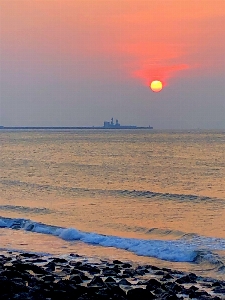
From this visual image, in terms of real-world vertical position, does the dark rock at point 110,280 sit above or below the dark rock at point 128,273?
above

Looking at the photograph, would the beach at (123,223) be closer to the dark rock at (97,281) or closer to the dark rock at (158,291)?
the dark rock at (158,291)

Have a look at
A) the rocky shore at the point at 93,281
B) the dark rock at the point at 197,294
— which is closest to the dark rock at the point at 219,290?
the rocky shore at the point at 93,281

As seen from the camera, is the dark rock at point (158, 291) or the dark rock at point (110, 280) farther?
the dark rock at point (110, 280)

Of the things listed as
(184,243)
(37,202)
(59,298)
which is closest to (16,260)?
(59,298)

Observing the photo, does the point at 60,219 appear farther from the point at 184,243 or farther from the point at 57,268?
the point at 57,268

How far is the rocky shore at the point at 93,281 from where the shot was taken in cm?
1321

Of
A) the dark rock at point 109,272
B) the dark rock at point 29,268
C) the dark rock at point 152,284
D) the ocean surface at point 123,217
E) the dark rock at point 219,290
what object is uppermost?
the dark rock at point 152,284

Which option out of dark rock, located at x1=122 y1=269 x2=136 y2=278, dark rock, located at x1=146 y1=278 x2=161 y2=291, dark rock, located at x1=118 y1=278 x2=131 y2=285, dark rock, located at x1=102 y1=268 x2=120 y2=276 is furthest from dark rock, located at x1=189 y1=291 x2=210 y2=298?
dark rock, located at x1=102 y1=268 x2=120 y2=276

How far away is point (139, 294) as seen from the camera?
1348 cm

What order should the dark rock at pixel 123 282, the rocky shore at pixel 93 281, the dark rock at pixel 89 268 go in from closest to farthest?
the rocky shore at pixel 93 281 < the dark rock at pixel 123 282 < the dark rock at pixel 89 268

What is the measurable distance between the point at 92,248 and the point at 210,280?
21.9 ft

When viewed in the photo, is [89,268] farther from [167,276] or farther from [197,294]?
[197,294]

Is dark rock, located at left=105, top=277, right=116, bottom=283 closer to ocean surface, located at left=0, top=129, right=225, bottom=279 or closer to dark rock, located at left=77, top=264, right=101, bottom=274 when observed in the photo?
dark rock, located at left=77, top=264, right=101, bottom=274

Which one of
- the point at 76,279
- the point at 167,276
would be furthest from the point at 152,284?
the point at 76,279
